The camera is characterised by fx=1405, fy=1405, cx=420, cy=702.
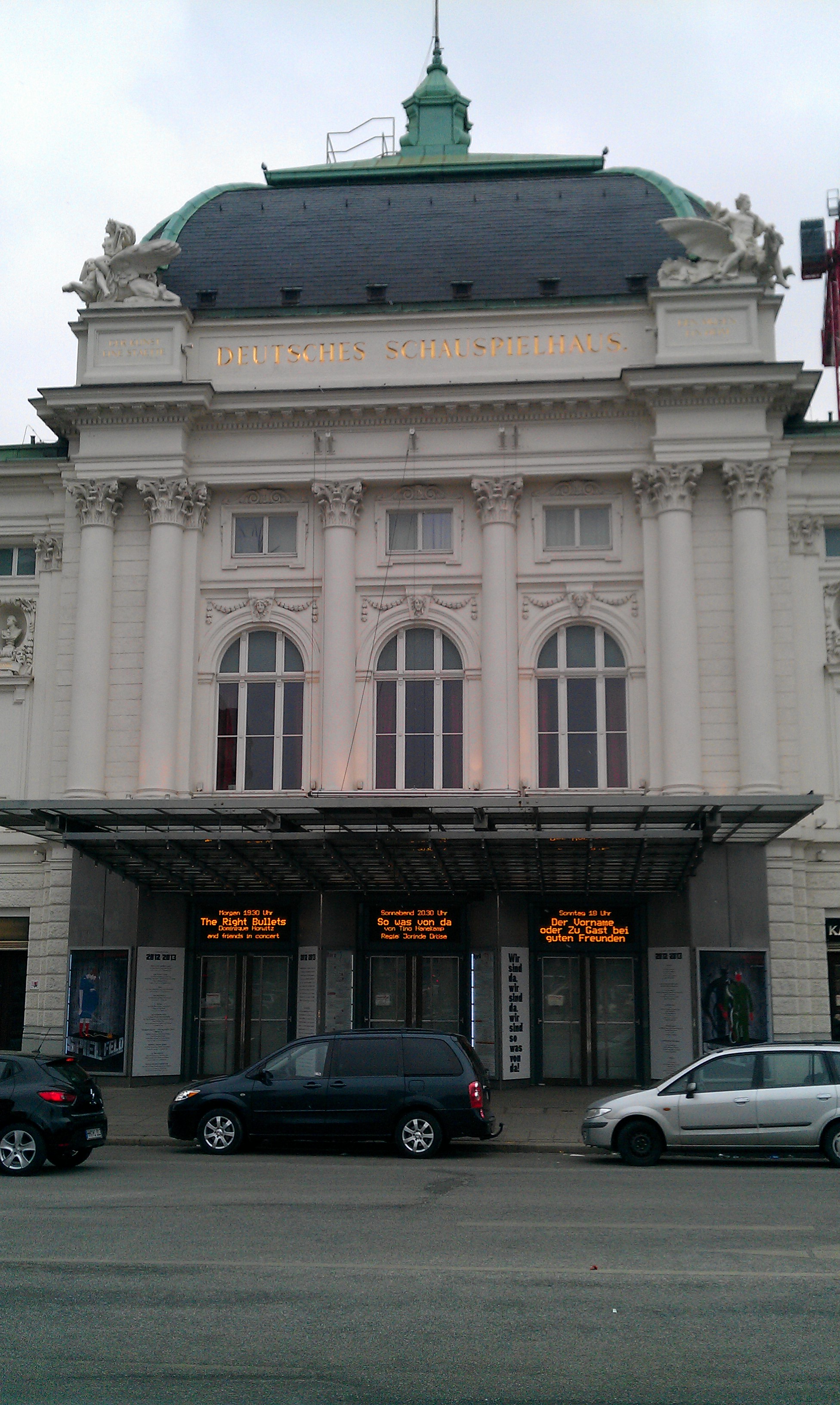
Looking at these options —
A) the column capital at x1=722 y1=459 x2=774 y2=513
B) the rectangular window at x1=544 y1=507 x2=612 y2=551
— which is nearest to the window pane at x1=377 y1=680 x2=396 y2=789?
the rectangular window at x1=544 y1=507 x2=612 y2=551

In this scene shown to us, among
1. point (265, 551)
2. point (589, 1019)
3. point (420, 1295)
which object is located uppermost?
point (265, 551)

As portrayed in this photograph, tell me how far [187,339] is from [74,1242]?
23.7m

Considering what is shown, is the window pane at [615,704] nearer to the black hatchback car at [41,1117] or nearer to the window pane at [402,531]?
the window pane at [402,531]

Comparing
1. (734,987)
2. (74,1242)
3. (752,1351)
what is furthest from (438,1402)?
(734,987)

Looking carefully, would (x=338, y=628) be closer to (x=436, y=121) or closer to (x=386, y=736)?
(x=386, y=736)

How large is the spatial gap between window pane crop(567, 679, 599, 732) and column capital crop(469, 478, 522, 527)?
3635 mm

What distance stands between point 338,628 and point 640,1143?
1462 centimetres

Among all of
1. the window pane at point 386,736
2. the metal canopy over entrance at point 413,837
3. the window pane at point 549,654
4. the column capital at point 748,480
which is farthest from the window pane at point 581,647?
the column capital at point 748,480

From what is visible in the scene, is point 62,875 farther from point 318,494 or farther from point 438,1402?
point 438,1402

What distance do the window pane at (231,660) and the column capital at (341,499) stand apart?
332 cm

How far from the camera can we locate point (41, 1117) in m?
16.7

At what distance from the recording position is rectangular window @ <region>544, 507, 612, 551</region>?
100 feet

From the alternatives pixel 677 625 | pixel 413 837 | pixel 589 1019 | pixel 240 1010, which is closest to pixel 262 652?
pixel 240 1010

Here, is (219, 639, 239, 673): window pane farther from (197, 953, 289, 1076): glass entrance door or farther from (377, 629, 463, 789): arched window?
(197, 953, 289, 1076): glass entrance door
